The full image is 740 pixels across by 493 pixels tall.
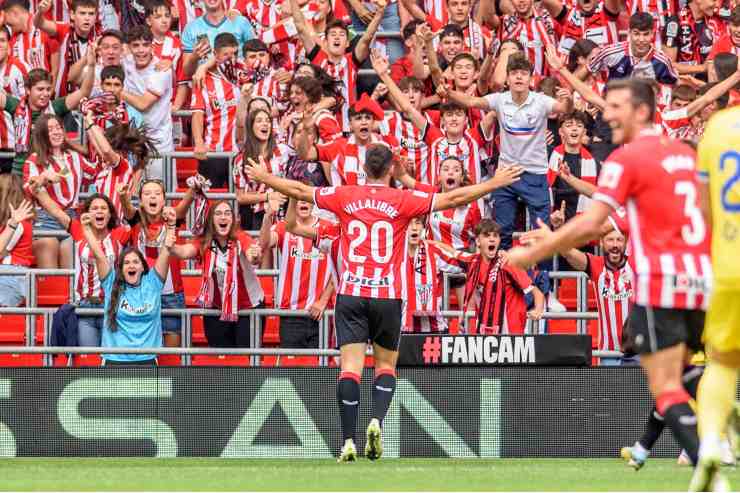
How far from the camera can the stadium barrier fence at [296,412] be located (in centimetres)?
1370

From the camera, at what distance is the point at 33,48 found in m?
18.9

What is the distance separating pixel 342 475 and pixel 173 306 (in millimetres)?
5037

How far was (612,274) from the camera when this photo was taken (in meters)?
14.9

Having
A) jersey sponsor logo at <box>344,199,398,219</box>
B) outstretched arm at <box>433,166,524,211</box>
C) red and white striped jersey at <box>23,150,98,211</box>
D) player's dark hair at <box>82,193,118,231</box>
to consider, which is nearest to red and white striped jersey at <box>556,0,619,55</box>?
red and white striped jersey at <box>23,150,98,211</box>

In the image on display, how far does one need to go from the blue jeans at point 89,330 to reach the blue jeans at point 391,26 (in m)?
5.75

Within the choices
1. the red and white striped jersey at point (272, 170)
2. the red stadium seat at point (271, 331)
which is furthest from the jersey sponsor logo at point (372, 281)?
the red and white striped jersey at point (272, 170)

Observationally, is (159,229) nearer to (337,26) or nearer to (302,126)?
(302,126)

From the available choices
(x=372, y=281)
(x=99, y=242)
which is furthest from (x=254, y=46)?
(x=372, y=281)

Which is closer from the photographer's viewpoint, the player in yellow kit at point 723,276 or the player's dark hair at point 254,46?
the player in yellow kit at point 723,276

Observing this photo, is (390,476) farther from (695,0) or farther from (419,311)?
(695,0)

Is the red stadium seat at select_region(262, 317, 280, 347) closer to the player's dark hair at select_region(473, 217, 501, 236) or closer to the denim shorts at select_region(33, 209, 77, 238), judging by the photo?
the player's dark hair at select_region(473, 217, 501, 236)

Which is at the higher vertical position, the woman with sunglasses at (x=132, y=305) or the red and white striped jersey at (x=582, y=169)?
the red and white striped jersey at (x=582, y=169)

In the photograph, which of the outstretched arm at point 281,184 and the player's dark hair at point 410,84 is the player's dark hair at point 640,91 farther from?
the player's dark hair at point 410,84

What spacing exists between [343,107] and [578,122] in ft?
9.36
